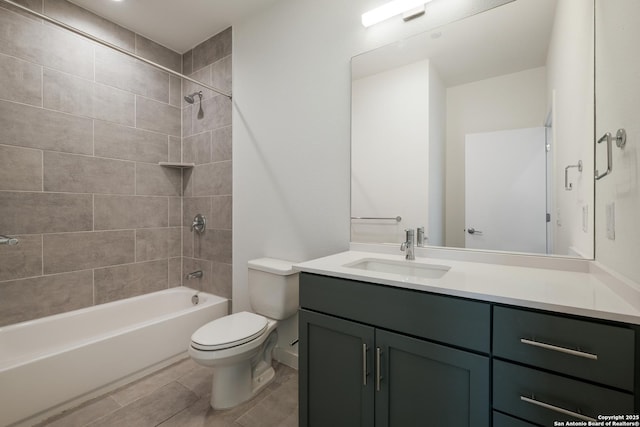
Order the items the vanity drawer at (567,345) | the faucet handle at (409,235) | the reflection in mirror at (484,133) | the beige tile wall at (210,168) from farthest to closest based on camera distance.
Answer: the beige tile wall at (210,168), the faucet handle at (409,235), the reflection in mirror at (484,133), the vanity drawer at (567,345)

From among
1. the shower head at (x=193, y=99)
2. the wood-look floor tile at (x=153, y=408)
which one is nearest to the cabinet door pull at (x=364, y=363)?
the wood-look floor tile at (x=153, y=408)

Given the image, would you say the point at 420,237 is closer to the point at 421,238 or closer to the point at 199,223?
the point at 421,238

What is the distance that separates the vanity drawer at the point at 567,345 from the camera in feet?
2.32

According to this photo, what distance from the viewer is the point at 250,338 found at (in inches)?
63.3

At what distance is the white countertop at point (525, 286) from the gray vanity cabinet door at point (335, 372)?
0.23 metres

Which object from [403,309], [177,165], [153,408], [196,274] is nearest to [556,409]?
[403,309]

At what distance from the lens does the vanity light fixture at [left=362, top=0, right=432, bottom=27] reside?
1.51 meters

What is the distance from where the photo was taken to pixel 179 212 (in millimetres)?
2785

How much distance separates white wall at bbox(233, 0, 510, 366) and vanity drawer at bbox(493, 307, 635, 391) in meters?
1.04

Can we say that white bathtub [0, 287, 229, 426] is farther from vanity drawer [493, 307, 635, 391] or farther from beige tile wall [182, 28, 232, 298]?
vanity drawer [493, 307, 635, 391]

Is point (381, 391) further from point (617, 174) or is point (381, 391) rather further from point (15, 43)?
point (15, 43)

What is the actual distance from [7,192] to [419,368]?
266 centimetres

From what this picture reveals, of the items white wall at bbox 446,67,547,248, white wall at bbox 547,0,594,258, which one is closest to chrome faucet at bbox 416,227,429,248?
white wall at bbox 446,67,547,248

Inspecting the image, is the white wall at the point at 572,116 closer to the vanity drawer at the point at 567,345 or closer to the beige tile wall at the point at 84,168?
the vanity drawer at the point at 567,345
